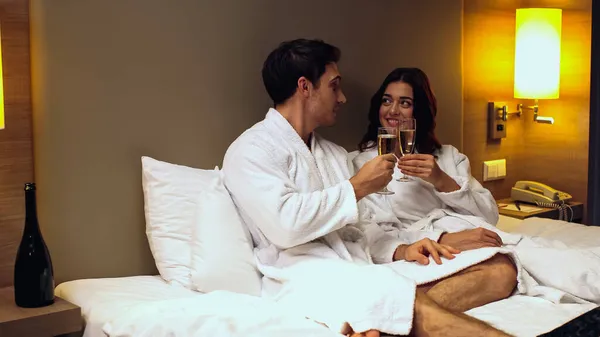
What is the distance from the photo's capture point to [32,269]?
6.24ft

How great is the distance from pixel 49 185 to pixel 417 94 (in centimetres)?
136

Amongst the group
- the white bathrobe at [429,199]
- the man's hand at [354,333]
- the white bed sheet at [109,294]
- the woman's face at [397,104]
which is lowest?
the man's hand at [354,333]

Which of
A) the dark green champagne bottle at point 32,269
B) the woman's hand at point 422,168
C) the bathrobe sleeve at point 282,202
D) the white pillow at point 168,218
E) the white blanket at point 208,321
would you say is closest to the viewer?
the white blanket at point 208,321

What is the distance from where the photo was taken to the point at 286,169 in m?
2.21

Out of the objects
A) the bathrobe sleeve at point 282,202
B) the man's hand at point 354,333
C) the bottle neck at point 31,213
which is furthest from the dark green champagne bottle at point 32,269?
the man's hand at point 354,333

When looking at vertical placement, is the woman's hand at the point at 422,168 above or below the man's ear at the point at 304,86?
below

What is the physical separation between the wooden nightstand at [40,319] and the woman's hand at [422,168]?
1.07 m

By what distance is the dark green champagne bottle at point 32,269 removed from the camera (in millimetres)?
1898

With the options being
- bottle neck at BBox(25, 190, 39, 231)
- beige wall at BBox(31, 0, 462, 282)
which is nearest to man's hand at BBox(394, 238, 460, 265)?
beige wall at BBox(31, 0, 462, 282)

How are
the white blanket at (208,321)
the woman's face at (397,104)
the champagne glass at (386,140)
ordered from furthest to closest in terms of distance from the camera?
the woman's face at (397,104) < the champagne glass at (386,140) < the white blanket at (208,321)

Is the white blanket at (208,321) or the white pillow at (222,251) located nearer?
the white blanket at (208,321)

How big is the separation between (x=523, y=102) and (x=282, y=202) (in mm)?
2201

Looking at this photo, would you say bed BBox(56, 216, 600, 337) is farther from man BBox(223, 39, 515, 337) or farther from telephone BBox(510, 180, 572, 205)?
telephone BBox(510, 180, 572, 205)

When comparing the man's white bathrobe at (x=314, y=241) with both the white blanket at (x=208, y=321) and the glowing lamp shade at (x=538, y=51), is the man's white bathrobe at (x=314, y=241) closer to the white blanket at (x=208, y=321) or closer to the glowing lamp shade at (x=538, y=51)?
the white blanket at (x=208, y=321)
